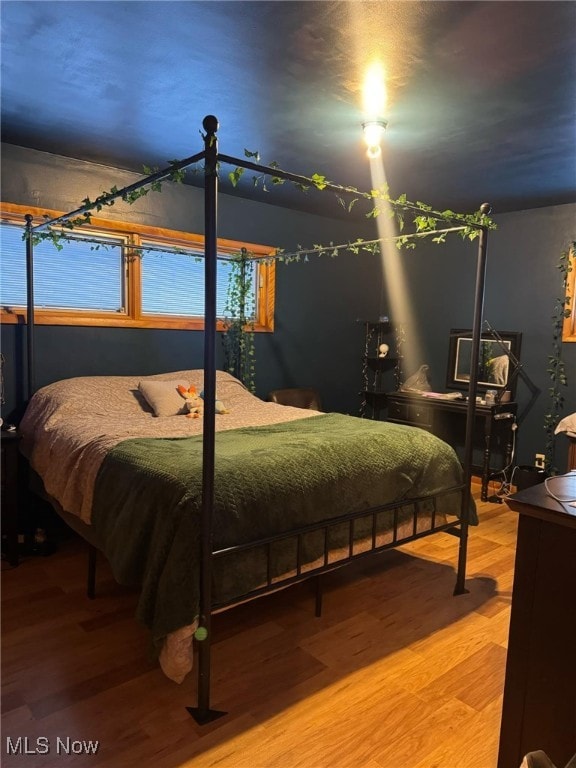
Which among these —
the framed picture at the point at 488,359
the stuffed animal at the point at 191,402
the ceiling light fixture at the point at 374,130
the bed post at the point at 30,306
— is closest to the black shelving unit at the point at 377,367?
the framed picture at the point at 488,359

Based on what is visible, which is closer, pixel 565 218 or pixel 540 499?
pixel 540 499

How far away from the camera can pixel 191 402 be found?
138 inches

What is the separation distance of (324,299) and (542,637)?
4.04 m

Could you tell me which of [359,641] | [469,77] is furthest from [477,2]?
[359,641]

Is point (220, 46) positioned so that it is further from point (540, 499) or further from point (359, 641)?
point (359, 641)

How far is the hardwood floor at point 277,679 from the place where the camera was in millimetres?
1759

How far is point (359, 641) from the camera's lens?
2387 mm

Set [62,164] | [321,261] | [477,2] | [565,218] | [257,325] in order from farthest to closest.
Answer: [321,261] → [257,325] → [565,218] → [62,164] → [477,2]

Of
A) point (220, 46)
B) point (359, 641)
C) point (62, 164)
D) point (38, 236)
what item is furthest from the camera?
point (62, 164)

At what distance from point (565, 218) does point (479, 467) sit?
7.13 feet

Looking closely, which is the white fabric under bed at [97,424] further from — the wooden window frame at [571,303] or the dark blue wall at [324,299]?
the wooden window frame at [571,303]

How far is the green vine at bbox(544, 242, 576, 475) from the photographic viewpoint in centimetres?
436

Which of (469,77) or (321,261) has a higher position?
(469,77)

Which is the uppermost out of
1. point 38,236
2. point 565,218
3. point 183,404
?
point 565,218
